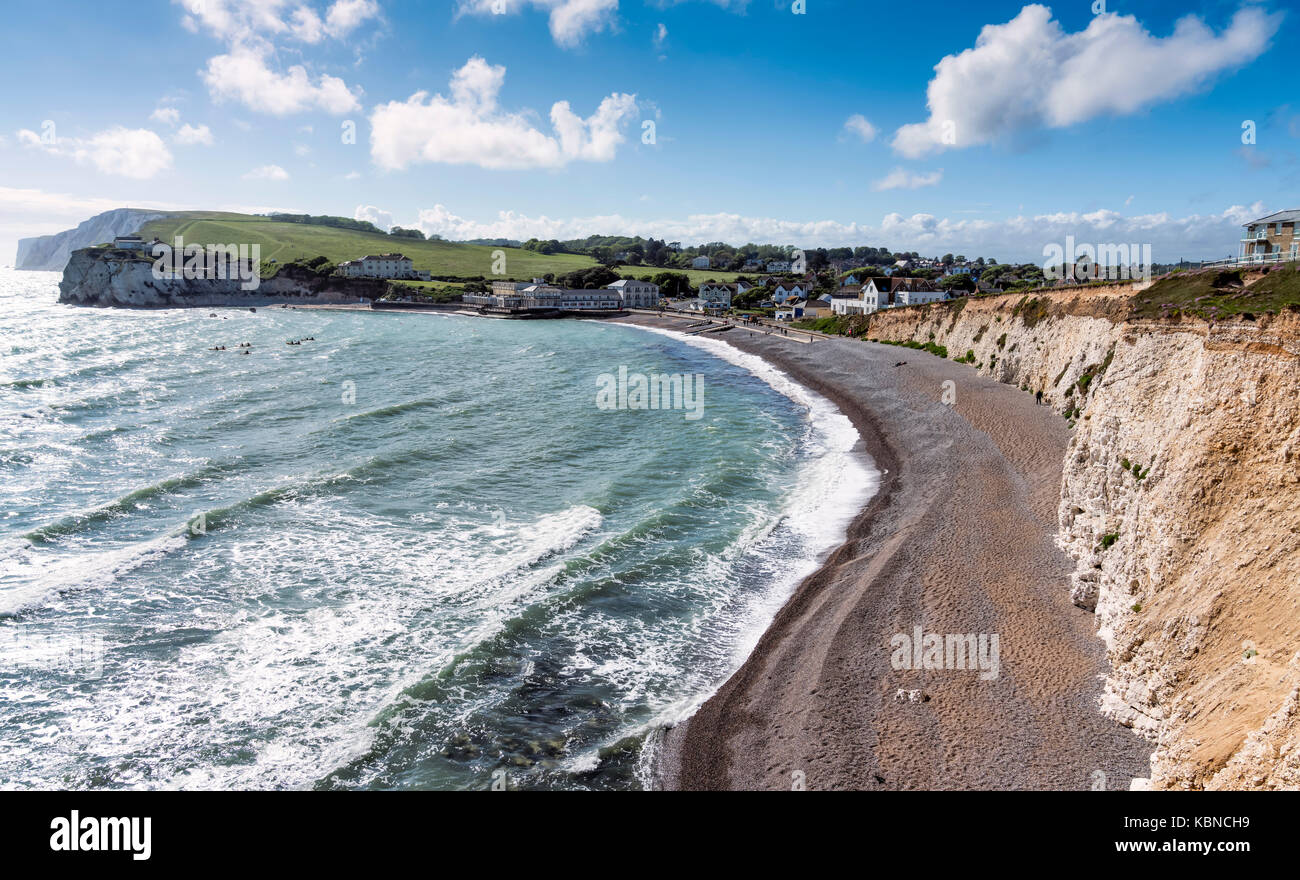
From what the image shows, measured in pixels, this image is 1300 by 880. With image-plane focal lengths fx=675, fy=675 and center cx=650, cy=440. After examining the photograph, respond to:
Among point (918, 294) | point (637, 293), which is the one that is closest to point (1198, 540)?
point (918, 294)

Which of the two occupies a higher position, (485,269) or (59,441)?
(485,269)

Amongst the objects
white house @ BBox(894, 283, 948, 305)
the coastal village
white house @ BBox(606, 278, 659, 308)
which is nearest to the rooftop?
the coastal village

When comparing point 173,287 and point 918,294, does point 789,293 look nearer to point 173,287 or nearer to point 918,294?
point 918,294

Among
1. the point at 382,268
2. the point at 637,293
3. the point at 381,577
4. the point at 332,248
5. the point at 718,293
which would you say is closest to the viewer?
the point at 381,577

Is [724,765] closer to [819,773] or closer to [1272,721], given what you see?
[819,773]

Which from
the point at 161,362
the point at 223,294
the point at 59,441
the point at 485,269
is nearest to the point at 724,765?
the point at 59,441

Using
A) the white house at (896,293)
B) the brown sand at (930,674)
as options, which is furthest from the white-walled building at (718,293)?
the brown sand at (930,674)

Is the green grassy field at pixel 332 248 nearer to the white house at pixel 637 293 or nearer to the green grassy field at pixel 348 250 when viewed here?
the green grassy field at pixel 348 250

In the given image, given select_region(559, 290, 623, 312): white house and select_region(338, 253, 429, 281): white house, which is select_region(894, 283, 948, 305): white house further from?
select_region(338, 253, 429, 281): white house
